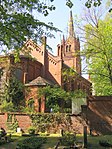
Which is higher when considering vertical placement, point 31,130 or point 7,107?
point 7,107

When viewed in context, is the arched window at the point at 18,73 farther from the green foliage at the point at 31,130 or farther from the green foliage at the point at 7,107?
the green foliage at the point at 31,130

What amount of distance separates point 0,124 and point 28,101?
9.54 m

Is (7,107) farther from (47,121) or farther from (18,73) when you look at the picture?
(18,73)

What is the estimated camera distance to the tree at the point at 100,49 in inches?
877

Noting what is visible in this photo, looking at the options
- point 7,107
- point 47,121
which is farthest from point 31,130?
point 7,107

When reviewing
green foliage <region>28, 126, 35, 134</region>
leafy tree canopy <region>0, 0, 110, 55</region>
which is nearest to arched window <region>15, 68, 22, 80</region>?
green foliage <region>28, 126, 35, 134</region>

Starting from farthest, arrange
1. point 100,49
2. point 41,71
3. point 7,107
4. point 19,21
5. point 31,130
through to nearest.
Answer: point 41,71 → point 7,107 → point 31,130 → point 100,49 → point 19,21

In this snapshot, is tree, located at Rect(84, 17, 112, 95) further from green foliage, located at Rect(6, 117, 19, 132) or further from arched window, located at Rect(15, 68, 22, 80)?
arched window, located at Rect(15, 68, 22, 80)

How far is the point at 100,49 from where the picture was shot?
2228 centimetres

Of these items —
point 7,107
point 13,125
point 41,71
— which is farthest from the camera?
point 41,71

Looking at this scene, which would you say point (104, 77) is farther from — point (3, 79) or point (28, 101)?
point (3, 79)

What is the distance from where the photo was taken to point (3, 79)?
36.5 metres

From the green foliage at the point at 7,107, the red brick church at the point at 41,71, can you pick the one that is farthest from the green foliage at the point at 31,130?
the red brick church at the point at 41,71

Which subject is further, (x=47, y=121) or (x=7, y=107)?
(x=7, y=107)
